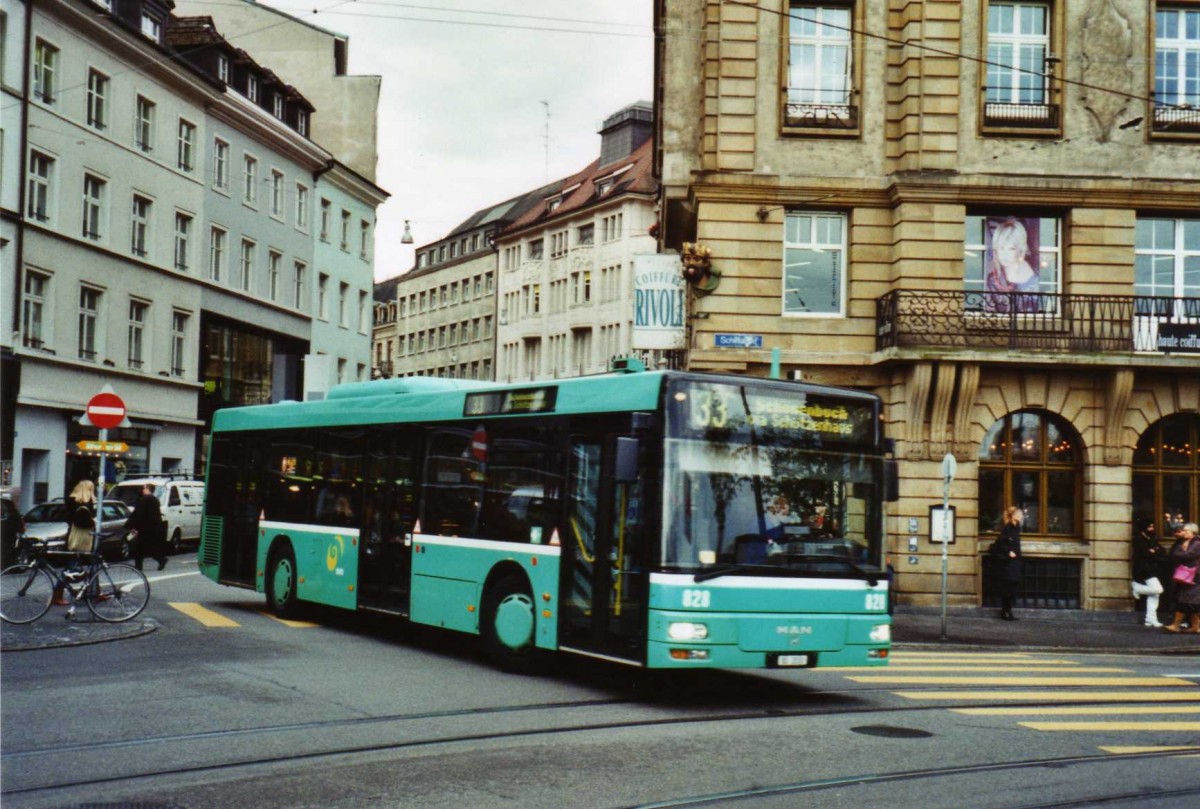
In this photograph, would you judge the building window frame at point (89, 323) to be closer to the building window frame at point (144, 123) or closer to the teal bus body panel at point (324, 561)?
the building window frame at point (144, 123)

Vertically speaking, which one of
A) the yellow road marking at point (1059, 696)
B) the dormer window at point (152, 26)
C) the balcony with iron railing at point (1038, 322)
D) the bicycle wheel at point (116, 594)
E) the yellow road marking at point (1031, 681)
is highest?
the dormer window at point (152, 26)

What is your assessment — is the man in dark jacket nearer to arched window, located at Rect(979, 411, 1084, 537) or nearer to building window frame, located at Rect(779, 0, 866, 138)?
building window frame, located at Rect(779, 0, 866, 138)

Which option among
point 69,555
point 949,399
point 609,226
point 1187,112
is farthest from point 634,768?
point 609,226

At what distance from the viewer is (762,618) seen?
12.2 metres

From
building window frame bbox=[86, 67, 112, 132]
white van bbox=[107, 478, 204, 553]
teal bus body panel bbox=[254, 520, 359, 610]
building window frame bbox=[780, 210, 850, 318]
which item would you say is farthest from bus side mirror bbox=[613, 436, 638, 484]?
building window frame bbox=[86, 67, 112, 132]

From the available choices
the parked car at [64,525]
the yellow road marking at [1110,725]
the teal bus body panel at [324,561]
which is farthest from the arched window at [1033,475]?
the parked car at [64,525]

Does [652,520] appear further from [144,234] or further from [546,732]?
[144,234]

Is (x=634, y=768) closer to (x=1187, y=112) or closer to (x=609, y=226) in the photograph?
(x=1187, y=112)

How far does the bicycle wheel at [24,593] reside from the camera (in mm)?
16547

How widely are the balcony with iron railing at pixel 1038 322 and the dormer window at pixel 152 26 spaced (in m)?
26.7

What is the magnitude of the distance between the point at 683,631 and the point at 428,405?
5.22m

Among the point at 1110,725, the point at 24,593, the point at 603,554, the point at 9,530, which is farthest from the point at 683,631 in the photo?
the point at 9,530

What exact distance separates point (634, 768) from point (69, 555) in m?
10.7

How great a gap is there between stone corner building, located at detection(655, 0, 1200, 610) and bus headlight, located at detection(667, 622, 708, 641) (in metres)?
15.0
